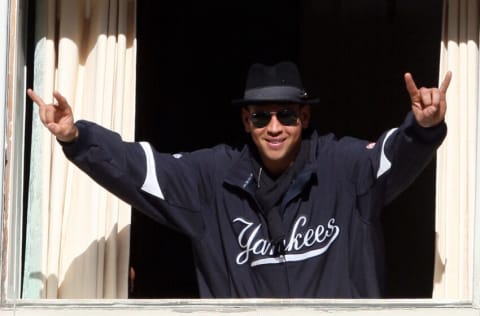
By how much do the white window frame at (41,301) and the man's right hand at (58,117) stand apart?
14 centimetres

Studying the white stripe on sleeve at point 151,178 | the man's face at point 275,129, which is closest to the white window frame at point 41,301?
the white stripe on sleeve at point 151,178

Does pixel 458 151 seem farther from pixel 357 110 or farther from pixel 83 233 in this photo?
pixel 357 110

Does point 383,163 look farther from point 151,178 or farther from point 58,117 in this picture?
point 58,117

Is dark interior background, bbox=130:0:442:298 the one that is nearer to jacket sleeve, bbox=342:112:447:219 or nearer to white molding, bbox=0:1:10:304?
jacket sleeve, bbox=342:112:447:219

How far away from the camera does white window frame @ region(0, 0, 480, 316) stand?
4816 millimetres

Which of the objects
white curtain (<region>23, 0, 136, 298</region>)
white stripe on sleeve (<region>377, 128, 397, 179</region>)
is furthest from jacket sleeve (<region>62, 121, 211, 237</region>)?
white stripe on sleeve (<region>377, 128, 397, 179</region>)

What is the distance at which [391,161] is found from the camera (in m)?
5.05

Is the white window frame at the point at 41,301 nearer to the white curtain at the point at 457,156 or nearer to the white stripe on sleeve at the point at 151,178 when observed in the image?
the white curtain at the point at 457,156

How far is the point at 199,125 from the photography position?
7570mm

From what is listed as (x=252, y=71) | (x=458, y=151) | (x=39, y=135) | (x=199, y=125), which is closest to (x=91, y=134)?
(x=39, y=135)

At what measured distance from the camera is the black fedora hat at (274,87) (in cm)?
523

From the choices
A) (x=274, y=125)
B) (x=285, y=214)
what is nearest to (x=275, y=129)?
(x=274, y=125)

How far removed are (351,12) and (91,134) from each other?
9.52ft

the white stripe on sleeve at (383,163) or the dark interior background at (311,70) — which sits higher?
the dark interior background at (311,70)
